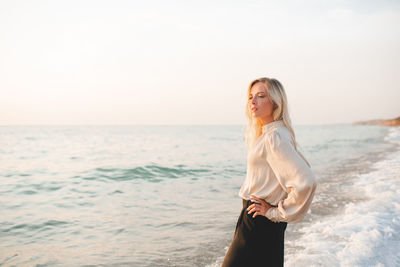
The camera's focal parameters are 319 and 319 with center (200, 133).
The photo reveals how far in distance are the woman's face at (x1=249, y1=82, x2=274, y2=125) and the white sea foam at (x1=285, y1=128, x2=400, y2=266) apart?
274 cm

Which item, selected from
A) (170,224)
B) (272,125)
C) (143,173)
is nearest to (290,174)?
(272,125)

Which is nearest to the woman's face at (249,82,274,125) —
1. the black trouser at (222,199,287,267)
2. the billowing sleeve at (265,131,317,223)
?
the billowing sleeve at (265,131,317,223)

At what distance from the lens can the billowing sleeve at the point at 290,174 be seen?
1.94 m

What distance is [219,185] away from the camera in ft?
39.0

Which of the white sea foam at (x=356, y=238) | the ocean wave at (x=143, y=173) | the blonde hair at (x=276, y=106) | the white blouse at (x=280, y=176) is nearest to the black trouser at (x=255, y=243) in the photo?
the white blouse at (x=280, y=176)

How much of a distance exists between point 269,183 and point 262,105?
1.74ft

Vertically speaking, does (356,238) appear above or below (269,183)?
below

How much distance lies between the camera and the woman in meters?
1.96

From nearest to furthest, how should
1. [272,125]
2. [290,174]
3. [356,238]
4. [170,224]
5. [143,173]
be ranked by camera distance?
[290,174] < [272,125] < [356,238] < [170,224] < [143,173]

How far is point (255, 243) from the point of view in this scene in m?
2.18

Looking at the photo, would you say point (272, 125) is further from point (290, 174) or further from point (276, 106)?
point (290, 174)

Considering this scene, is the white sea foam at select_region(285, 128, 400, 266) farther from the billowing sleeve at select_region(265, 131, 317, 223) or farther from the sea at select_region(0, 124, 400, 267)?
the billowing sleeve at select_region(265, 131, 317, 223)

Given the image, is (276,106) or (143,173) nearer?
(276,106)

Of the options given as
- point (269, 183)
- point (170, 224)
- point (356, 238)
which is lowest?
point (170, 224)
